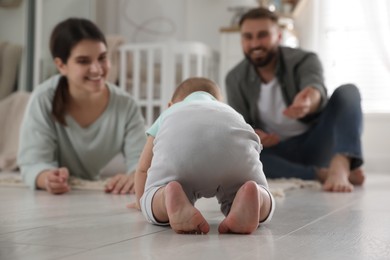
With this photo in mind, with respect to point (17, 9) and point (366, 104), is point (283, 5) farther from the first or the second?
point (17, 9)

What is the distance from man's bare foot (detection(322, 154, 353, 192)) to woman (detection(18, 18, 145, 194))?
656 mm

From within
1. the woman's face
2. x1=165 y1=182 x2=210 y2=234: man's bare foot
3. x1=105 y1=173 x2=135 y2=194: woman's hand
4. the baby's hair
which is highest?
the baby's hair

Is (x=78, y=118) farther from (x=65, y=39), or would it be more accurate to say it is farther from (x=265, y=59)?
(x=265, y=59)

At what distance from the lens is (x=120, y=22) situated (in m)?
4.54

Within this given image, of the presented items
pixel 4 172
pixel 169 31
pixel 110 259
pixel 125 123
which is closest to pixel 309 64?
pixel 125 123

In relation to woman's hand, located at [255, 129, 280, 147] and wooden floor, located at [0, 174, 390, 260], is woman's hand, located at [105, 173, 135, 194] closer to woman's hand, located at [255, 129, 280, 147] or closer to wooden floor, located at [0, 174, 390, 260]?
wooden floor, located at [0, 174, 390, 260]

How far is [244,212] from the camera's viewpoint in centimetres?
101

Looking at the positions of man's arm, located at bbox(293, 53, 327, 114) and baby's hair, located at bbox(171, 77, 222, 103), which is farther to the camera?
man's arm, located at bbox(293, 53, 327, 114)

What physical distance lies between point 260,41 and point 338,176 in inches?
25.4

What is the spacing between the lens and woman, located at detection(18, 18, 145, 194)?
1970mm

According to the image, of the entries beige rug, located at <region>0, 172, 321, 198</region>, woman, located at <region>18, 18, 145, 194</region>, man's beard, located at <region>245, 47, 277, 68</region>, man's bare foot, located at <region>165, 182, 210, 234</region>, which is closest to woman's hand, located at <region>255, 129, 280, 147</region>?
beige rug, located at <region>0, 172, 321, 198</region>

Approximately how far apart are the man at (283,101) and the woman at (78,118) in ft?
1.82

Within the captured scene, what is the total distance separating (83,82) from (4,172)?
3.54 feet

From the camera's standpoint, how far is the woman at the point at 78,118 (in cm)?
197
